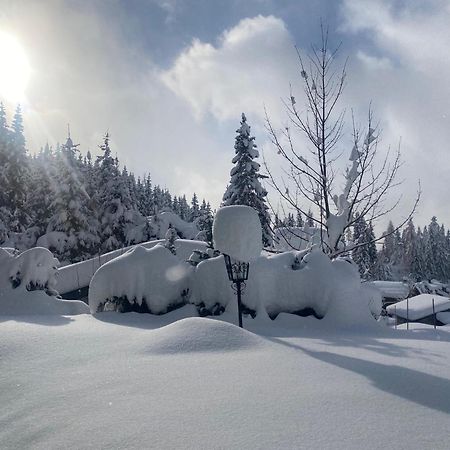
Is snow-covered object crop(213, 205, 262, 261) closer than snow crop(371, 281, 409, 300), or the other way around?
snow-covered object crop(213, 205, 262, 261)

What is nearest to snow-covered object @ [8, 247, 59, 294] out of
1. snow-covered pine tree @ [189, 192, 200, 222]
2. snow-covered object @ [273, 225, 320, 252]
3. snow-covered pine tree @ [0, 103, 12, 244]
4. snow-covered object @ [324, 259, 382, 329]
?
snow-covered object @ [273, 225, 320, 252]

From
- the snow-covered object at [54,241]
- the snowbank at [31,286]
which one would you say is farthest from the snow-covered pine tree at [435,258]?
the snowbank at [31,286]

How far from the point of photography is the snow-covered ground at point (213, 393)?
2.12 metres

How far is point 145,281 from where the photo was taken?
9.02m

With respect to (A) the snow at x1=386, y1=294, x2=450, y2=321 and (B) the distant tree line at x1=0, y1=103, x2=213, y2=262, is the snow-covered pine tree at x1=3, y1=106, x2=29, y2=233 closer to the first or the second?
(B) the distant tree line at x1=0, y1=103, x2=213, y2=262

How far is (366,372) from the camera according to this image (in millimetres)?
3340

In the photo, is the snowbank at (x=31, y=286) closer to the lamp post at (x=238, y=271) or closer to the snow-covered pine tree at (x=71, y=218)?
the lamp post at (x=238, y=271)

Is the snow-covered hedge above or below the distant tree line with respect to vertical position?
below

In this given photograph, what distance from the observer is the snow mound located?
4.05 metres

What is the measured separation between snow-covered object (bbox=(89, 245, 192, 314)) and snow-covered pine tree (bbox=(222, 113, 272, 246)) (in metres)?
13.8

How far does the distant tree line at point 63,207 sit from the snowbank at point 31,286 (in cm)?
1548

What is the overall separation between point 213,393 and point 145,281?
6.51 metres

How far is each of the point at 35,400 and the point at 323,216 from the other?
347 inches

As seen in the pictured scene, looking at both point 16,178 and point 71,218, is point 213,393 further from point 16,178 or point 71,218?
point 16,178
